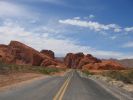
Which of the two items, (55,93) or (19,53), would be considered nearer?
(55,93)

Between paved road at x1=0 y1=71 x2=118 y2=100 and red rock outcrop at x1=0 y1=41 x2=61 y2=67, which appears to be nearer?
paved road at x1=0 y1=71 x2=118 y2=100

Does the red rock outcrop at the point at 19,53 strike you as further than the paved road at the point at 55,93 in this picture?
Yes

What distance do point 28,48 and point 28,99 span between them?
508ft

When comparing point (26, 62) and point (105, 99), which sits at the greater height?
point (26, 62)

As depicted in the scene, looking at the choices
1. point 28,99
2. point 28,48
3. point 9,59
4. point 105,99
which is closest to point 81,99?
point 105,99

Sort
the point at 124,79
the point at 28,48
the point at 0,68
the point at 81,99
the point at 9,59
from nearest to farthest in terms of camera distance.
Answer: the point at 81,99
the point at 124,79
the point at 0,68
the point at 9,59
the point at 28,48

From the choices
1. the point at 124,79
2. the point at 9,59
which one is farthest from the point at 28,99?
the point at 9,59

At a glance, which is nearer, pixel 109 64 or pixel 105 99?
pixel 105 99

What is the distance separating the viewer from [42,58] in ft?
605

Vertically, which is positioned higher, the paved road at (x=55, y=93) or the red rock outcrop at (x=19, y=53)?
the red rock outcrop at (x=19, y=53)

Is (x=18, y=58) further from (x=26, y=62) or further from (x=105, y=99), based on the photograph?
(x=105, y=99)

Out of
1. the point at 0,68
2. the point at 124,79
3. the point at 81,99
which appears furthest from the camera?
the point at 0,68

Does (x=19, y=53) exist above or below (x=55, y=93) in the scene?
above

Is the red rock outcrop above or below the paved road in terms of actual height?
above
